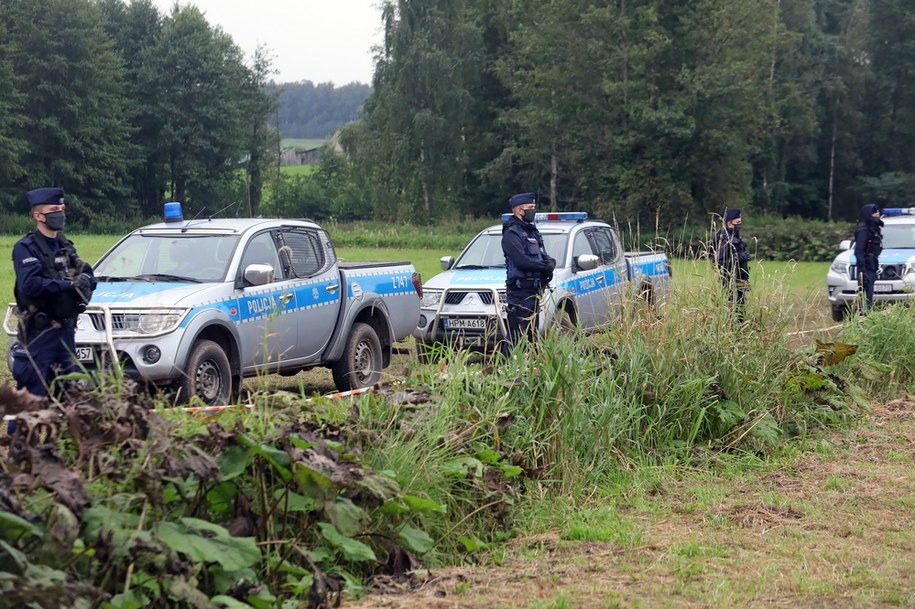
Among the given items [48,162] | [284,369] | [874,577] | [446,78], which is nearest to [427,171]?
[446,78]

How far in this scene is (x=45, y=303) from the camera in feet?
24.6

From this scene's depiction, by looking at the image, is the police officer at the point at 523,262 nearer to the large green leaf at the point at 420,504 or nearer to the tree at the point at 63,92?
the large green leaf at the point at 420,504

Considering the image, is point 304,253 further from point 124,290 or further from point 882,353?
point 882,353

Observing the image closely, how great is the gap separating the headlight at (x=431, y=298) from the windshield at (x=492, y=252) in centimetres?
97

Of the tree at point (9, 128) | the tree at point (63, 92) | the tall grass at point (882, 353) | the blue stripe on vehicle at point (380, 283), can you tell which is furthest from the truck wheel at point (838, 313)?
the tree at point (63, 92)

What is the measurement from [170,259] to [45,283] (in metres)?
2.37

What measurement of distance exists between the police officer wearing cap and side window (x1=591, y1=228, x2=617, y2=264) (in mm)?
8021

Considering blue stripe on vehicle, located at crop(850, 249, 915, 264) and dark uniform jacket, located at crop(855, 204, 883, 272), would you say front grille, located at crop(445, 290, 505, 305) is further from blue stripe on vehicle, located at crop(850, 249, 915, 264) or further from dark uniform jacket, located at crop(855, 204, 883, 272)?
blue stripe on vehicle, located at crop(850, 249, 915, 264)

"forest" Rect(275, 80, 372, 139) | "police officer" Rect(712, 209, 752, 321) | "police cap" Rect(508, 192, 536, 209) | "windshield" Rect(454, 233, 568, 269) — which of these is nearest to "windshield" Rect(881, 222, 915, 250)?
"windshield" Rect(454, 233, 568, 269)

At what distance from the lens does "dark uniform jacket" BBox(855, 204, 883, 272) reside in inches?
637

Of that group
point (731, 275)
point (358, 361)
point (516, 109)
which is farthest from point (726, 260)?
point (516, 109)

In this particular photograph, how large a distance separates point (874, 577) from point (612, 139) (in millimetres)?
47378

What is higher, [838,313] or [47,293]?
[47,293]

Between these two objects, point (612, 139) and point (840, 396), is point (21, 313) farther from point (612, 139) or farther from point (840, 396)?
point (612, 139)
